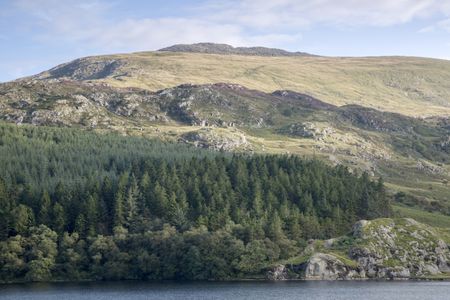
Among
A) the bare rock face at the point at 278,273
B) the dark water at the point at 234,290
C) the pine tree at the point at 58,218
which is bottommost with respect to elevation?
the bare rock face at the point at 278,273

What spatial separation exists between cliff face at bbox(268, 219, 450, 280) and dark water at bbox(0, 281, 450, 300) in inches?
374

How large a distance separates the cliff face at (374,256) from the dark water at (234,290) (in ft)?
31.2

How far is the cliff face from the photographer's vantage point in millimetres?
179375

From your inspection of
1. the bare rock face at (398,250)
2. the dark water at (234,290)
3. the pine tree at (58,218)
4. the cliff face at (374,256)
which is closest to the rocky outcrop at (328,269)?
the cliff face at (374,256)

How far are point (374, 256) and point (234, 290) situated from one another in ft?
158

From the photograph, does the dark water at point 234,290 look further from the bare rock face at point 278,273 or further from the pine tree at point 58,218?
the pine tree at point 58,218

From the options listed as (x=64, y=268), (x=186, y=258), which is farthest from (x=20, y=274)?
(x=186, y=258)

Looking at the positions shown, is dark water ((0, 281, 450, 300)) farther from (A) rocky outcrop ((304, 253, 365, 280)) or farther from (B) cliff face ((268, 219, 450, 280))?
(B) cliff face ((268, 219, 450, 280))

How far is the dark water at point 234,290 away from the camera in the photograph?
481 ft

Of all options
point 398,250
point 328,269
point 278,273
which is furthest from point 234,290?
point 398,250

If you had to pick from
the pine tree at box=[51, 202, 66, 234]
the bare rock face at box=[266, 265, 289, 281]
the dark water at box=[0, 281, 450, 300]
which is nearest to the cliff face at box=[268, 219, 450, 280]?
the bare rock face at box=[266, 265, 289, 281]

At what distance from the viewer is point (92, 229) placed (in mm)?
193125

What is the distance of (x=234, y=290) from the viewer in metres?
156

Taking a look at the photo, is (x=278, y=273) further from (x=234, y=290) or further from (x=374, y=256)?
(x=374, y=256)
